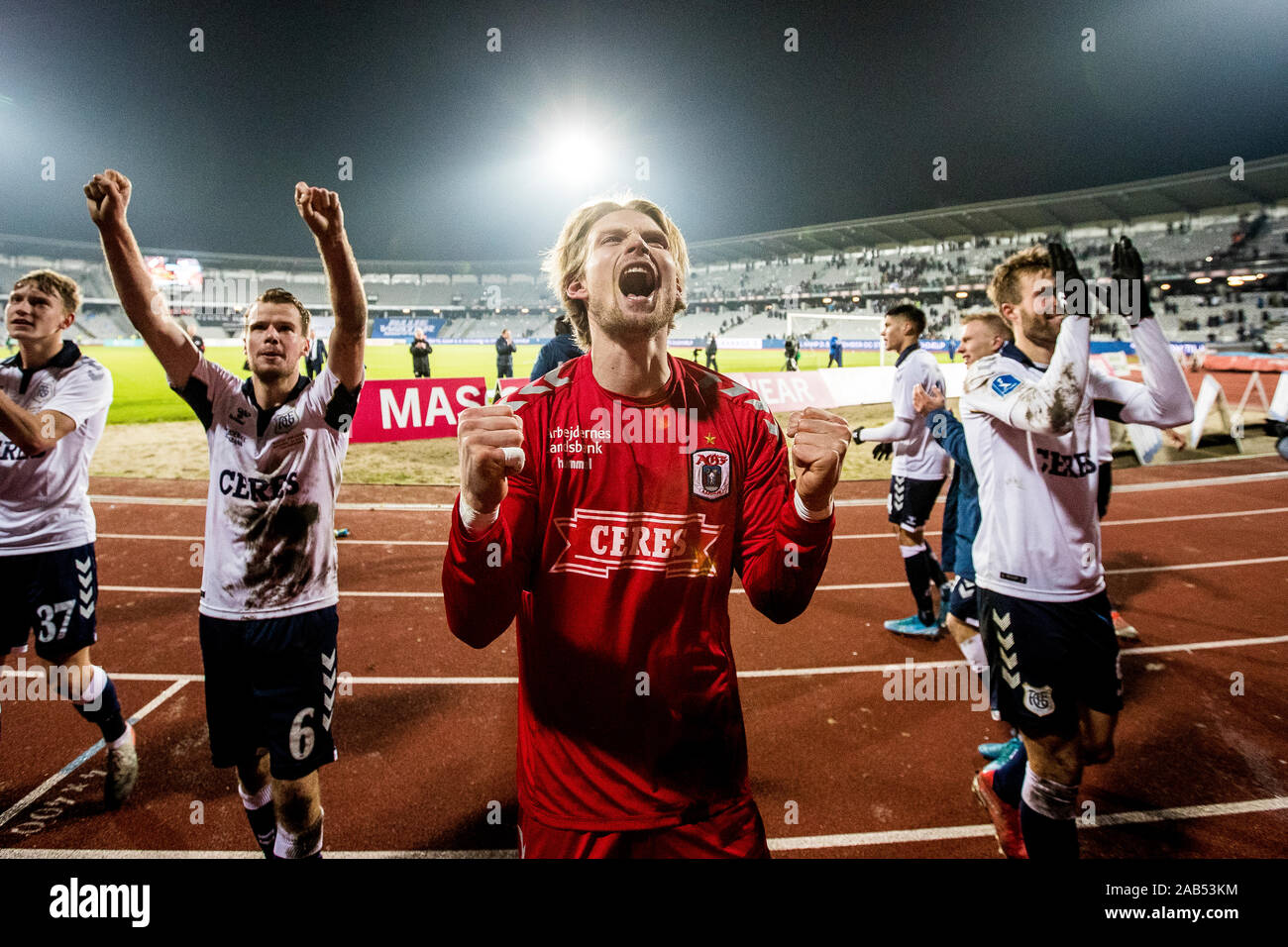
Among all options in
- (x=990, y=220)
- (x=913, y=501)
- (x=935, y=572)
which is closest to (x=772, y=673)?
(x=935, y=572)

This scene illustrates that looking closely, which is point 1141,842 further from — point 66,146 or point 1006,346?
point 66,146

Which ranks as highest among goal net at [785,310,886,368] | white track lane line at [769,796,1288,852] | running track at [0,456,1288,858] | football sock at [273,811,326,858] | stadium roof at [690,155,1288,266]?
stadium roof at [690,155,1288,266]

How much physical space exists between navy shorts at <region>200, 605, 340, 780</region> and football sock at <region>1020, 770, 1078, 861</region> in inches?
119

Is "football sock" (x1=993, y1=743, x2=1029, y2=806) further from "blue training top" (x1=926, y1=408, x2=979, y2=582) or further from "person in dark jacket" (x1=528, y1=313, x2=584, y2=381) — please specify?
"person in dark jacket" (x1=528, y1=313, x2=584, y2=381)

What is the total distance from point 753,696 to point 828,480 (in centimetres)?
351

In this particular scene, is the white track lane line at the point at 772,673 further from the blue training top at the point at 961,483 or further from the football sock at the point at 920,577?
the blue training top at the point at 961,483

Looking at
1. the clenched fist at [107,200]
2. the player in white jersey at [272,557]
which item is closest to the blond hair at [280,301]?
the player in white jersey at [272,557]

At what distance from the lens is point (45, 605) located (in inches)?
130

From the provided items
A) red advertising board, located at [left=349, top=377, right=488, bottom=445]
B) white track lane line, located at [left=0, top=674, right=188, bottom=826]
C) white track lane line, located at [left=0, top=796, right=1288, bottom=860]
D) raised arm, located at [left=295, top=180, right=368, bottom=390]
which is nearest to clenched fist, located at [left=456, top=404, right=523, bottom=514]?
raised arm, located at [left=295, top=180, right=368, bottom=390]

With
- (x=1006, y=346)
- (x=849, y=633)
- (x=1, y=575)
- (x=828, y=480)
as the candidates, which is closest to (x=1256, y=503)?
(x=849, y=633)

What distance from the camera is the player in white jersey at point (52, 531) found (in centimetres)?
326

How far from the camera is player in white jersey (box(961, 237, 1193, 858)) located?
2.46 meters

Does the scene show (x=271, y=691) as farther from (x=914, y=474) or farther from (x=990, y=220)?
(x=990, y=220)

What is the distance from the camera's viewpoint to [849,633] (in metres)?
5.51
